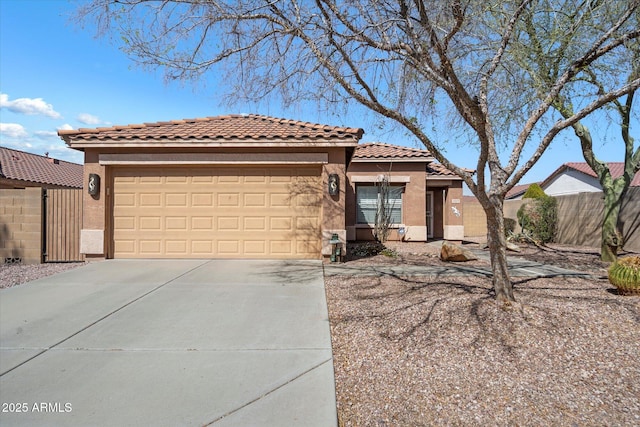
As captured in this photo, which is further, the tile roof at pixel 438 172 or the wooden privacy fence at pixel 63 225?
the tile roof at pixel 438 172

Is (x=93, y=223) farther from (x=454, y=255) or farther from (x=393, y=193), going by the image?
(x=393, y=193)

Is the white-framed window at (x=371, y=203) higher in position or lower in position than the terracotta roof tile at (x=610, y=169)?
lower

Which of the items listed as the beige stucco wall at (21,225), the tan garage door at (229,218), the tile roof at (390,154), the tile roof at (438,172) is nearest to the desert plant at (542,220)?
the tile roof at (438,172)

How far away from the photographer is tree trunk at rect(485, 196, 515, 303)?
541 centimetres

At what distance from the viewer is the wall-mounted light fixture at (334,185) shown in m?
9.87

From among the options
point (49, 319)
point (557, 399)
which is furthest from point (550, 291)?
point (49, 319)

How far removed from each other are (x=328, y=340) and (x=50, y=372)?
3091mm

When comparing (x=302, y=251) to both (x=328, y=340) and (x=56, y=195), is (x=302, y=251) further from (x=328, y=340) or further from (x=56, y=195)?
(x=56, y=195)

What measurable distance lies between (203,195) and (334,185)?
3.51 m

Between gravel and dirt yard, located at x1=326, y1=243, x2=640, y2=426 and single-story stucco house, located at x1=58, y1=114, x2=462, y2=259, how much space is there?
4145mm

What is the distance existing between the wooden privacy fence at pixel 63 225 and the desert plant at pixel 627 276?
1172 cm

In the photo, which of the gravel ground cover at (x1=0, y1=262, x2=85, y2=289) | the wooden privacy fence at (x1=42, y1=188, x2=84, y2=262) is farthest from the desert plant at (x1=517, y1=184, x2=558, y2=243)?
the gravel ground cover at (x1=0, y1=262, x2=85, y2=289)

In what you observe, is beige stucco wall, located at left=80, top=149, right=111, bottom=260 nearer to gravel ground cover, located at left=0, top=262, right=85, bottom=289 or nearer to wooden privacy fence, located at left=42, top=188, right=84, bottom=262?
wooden privacy fence, located at left=42, top=188, right=84, bottom=262

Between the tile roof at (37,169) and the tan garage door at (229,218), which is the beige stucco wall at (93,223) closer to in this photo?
the tan garage door at (229,218)
